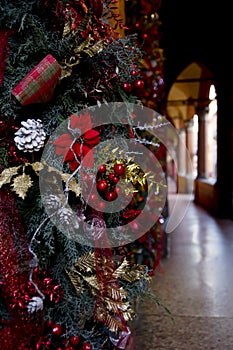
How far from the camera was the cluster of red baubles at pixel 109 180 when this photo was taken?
1.11 metres

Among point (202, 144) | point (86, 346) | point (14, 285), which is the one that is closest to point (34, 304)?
point (14, 285)

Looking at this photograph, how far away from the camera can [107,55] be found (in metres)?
1.22

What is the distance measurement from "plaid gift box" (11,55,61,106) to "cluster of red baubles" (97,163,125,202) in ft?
0.86

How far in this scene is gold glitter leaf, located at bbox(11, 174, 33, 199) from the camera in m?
1.07

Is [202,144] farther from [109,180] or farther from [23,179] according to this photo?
[23,179]

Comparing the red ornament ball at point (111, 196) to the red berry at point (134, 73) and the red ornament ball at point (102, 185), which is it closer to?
the red ornament ball at point (102, 185)

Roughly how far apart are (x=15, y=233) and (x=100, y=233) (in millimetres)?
234

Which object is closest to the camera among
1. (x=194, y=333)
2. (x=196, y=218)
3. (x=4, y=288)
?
(x=4, y=288)

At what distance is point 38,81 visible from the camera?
3.56 feet

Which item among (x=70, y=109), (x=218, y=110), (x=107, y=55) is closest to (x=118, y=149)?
(x=70, y=109)

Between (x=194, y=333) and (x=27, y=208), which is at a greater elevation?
(x=27, y=208)

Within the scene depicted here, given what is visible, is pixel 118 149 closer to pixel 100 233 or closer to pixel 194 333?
pixel 100 233

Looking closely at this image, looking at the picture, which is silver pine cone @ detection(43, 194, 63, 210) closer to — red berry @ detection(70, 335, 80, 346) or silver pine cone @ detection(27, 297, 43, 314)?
silver pine cone @ detection(27, 297, 43, 314)

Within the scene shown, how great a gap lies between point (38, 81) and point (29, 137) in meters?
0.15
